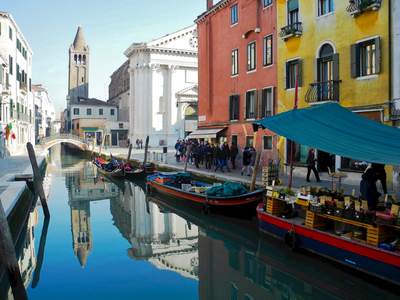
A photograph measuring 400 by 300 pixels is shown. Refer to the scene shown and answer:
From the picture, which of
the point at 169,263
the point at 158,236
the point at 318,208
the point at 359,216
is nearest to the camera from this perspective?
the point at 359,216

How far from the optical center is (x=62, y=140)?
136 feet

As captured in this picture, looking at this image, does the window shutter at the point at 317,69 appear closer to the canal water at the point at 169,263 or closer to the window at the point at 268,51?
the window at the point at 268,51

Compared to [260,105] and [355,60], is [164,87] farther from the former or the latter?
[355,60]

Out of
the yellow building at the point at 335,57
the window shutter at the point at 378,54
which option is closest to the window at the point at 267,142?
the yellow building at the point at 335,57

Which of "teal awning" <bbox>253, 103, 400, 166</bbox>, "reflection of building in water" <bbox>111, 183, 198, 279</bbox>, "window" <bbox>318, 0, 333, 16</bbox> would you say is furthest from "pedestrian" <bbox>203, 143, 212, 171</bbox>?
"teal awning" <bbox>253, 103, 400, 166</bbox>

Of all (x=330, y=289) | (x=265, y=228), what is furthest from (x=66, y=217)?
(x=330, y=289)

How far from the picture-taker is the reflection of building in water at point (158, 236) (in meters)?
8.23

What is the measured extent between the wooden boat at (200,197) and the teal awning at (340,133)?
287cm

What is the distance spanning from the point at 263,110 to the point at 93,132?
41.2m

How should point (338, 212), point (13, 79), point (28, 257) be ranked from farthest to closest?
point (13, 79), point (28, 257), point (338, 212)

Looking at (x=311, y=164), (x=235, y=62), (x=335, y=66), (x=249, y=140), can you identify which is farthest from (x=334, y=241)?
(x=235, y=62)

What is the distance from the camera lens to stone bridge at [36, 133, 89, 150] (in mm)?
40431

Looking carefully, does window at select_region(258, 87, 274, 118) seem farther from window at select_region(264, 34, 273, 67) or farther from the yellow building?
window at select_region(264, 34, 273, 67)

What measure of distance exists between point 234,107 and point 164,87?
26985 mm
